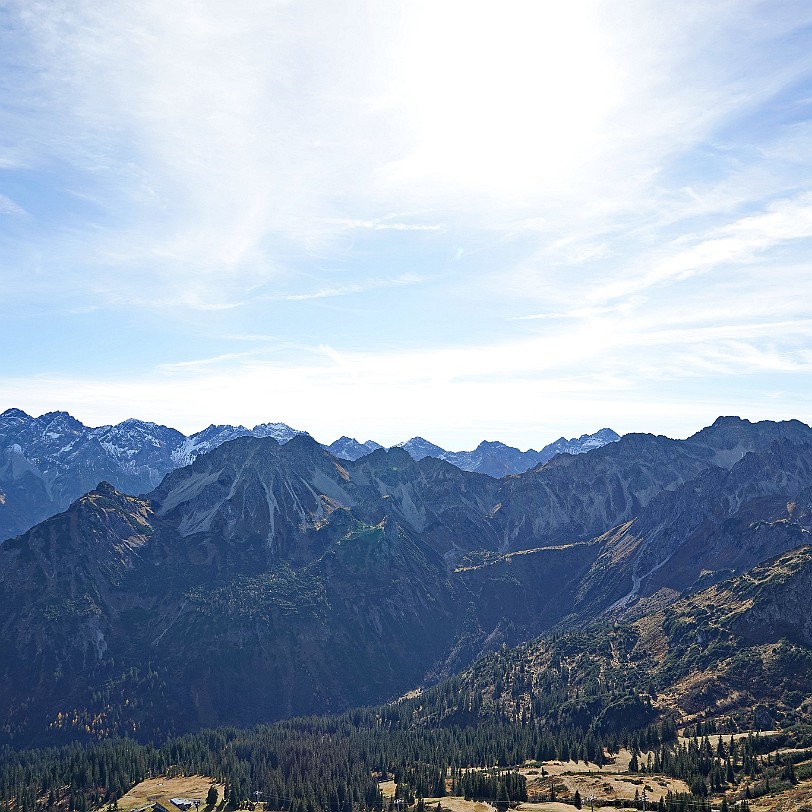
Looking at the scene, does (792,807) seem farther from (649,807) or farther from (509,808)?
(509,808)

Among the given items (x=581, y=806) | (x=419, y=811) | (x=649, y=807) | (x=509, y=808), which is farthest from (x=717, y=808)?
(x=419, y=811)

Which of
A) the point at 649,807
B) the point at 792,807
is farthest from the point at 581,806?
the point at 792,807

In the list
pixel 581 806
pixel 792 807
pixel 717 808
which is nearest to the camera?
pixel 792 807

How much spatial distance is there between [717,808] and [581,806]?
3615cm

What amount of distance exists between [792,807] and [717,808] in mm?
20758

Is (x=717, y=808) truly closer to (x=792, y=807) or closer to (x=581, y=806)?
(x=792, y=807)

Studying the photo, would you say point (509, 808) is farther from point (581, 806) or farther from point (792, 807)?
point (792, 807)

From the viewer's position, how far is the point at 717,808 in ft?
589

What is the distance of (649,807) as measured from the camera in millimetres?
188375

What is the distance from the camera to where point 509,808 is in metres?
198

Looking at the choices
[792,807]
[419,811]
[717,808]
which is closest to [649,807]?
[717,808]

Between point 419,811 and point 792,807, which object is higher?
point 792,807

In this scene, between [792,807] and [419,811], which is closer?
[792,807]

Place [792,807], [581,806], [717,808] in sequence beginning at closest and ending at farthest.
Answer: [792,807], [717,808], [581,806]
